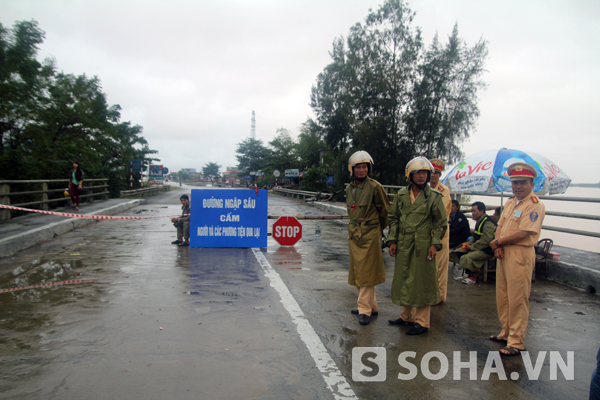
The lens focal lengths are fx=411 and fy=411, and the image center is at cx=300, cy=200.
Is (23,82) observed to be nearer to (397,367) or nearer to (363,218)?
(363,218)

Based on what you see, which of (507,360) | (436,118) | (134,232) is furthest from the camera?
(436,118)

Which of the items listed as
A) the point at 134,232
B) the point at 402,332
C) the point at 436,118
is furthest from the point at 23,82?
the point at 436,118

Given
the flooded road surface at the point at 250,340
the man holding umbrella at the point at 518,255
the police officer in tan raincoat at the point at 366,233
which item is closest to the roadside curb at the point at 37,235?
the flooded road surface at the point at 250,340

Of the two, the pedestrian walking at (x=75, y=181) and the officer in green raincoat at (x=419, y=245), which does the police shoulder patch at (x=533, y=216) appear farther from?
the pedestrian walking at (x=75, y=181)

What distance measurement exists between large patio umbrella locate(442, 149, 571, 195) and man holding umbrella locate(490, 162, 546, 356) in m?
2.92

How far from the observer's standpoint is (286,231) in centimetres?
1009

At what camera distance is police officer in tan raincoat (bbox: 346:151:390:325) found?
15.8 ft

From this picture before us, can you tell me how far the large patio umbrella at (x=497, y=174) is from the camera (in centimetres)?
A: 708

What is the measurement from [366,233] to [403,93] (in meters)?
33.5

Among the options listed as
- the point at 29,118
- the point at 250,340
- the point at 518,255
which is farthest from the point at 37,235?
the point at 518,255

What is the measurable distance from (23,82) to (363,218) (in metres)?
14.7

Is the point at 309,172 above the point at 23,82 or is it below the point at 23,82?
below

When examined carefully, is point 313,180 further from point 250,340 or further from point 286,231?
point 250,340

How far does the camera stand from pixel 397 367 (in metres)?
3.64
